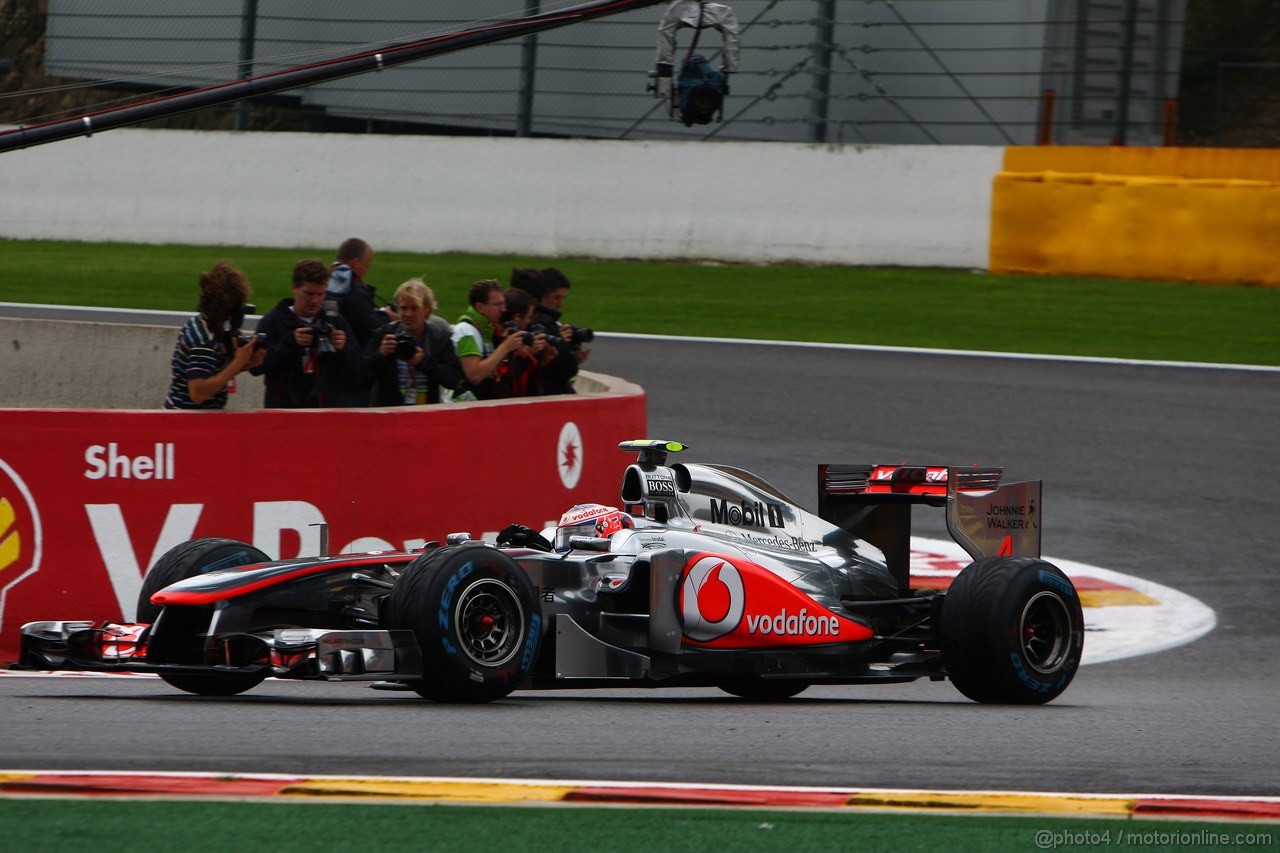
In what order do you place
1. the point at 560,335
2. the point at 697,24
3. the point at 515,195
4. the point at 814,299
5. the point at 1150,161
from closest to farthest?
the point at 560,335, the point at 697,24, the point at 1150,161, the point at 814,299, the point at 515,195

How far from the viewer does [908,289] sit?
18.9 metres

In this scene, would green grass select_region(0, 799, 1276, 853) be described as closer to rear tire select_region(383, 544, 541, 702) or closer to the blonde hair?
rear tire select_region(383, 544, 541, 702)

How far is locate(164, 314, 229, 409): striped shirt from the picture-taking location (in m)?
8.68

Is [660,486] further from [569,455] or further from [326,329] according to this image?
[569,455]

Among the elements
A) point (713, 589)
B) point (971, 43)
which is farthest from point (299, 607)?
point (971, 43)

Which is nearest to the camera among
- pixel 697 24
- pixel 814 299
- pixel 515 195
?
pixel 697 24

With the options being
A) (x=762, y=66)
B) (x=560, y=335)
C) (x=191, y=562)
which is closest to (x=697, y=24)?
(x=560, y=335)

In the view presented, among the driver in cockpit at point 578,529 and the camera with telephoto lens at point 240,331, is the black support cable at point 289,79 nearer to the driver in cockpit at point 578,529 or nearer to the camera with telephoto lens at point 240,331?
the camera with telephoto lens at point 240,331

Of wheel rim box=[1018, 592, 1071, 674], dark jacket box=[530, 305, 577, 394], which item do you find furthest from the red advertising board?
wheel rim box=[1018, 592, 1071, 674]

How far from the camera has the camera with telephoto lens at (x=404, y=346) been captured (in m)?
9.30

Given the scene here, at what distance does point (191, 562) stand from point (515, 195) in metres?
14.0

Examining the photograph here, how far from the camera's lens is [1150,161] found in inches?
728

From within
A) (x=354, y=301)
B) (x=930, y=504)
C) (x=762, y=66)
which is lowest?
(x=930, y=504)

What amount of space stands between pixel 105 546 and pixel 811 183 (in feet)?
41.9
